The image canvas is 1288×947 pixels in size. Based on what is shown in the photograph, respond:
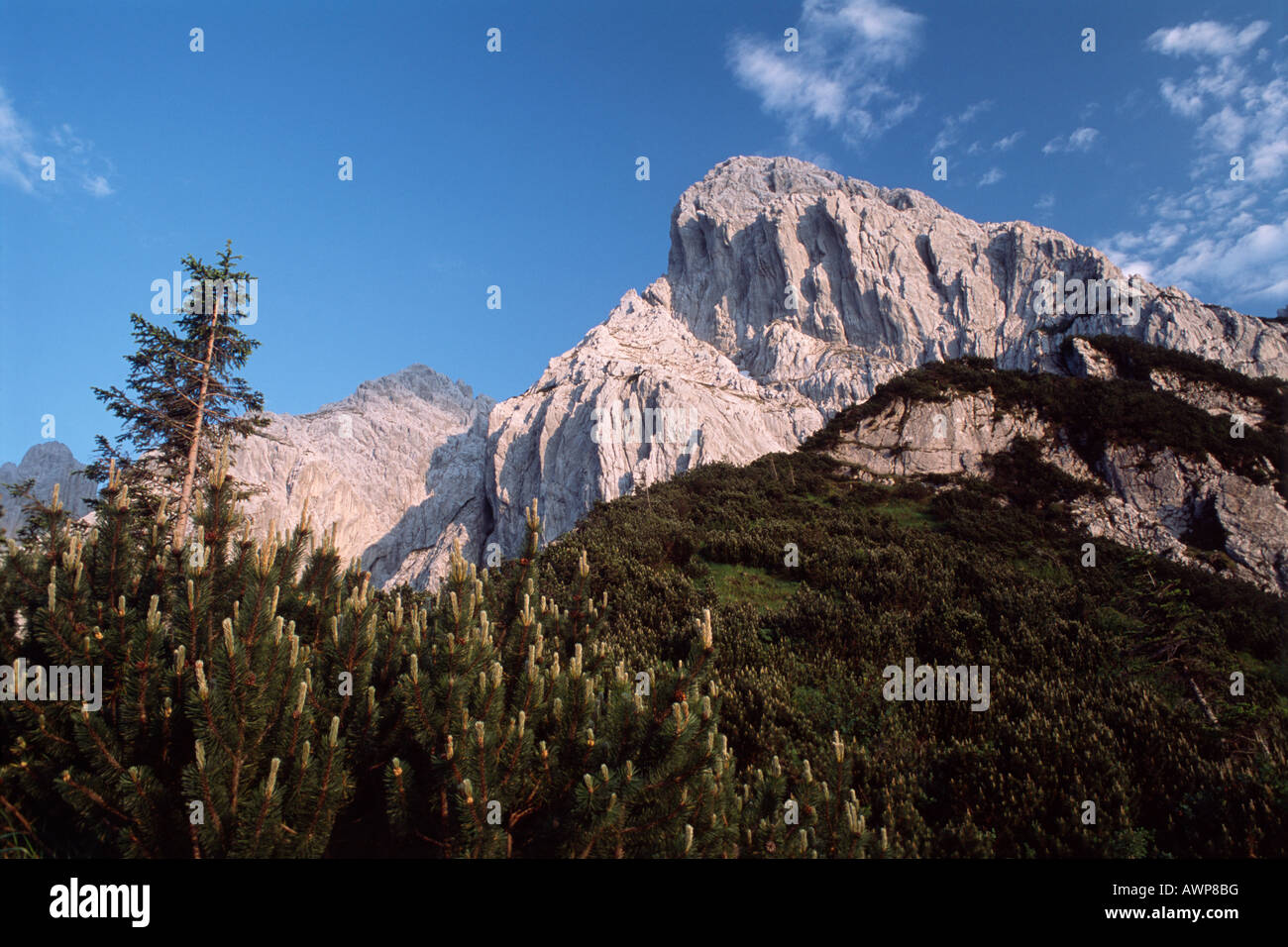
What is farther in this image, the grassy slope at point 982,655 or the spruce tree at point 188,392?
the spruce tree at point 188,392

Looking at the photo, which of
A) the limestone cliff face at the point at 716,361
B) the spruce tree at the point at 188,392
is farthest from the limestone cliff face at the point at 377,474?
the spruce tree at the point at 188,392

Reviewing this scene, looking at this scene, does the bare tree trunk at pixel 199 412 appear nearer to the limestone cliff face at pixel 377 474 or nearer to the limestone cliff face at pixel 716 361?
the limestone cliff face at pixel 716 361

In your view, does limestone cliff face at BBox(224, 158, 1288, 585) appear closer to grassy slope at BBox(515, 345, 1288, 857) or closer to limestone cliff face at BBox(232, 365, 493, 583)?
limestone cliff face at BBox(232, 365, 493, 583)

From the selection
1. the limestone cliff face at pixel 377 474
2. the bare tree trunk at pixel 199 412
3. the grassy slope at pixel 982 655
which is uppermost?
the limestone cliff face at pixel 377 474

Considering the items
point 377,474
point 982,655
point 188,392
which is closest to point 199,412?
point 188,392

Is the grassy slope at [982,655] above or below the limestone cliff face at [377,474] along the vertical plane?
below

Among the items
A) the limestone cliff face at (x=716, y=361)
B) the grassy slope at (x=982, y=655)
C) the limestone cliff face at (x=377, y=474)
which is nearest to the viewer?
the grassy slope at (x=982, y=655)
